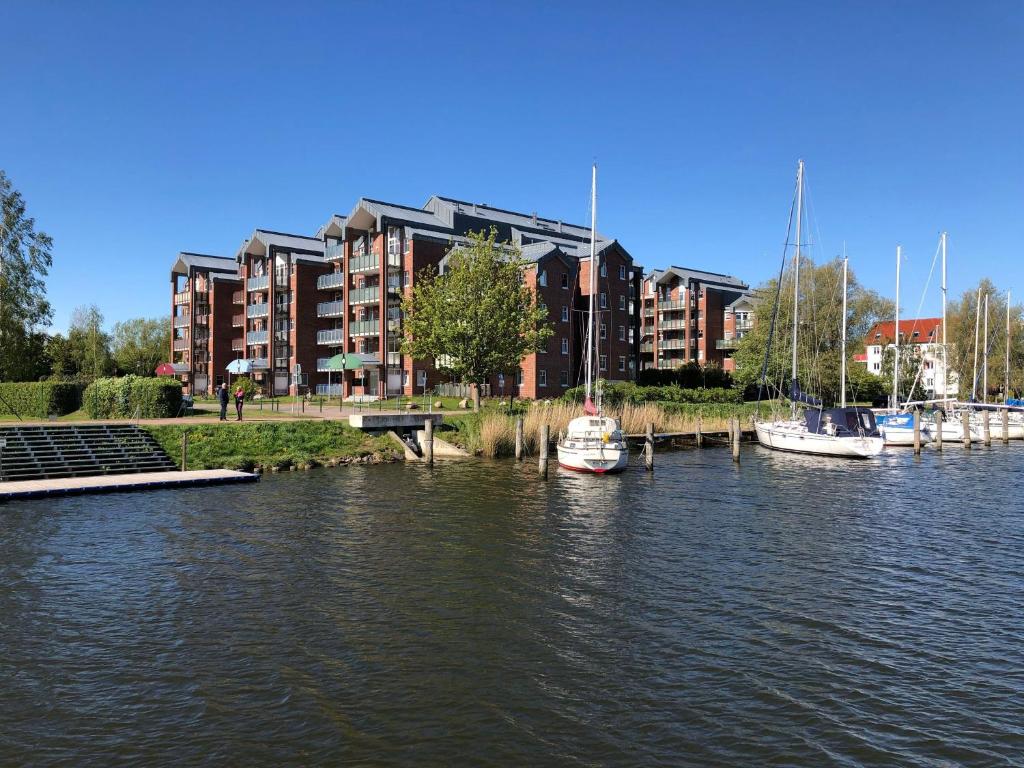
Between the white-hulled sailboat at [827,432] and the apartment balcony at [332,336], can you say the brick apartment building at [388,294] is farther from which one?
the white-hulled sailboat at [827,432]

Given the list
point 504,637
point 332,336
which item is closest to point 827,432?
point 504,637

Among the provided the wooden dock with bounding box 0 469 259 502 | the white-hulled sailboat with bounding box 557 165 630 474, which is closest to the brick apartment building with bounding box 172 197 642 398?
the white-hulled sailboat with bounding box 557 165 630 474

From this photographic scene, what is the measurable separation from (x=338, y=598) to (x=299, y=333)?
67137 millimetres

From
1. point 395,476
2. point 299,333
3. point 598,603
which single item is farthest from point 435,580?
point 299,333

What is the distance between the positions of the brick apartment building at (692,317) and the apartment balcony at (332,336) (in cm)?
4078

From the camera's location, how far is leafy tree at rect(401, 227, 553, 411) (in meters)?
51.5

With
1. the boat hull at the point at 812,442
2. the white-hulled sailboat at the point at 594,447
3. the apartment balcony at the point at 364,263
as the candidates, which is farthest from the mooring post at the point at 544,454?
the apartment balcony at the point at 364,263

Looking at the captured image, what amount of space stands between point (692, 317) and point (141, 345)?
7827 cm

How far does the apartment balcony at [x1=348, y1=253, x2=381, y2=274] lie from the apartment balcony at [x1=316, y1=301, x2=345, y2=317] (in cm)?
358

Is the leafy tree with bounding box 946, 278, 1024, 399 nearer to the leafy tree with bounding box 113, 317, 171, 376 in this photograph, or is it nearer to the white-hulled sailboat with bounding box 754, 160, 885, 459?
the white-hulled sailboat with bounding box 754, 160, 885, 459

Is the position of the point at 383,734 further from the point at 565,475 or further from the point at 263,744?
the point at 565,475

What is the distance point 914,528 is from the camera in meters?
22.6

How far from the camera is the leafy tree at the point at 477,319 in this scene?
5150cm

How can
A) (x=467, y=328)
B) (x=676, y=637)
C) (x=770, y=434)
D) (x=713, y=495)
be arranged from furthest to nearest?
1. (x=467, y=328)
2. (x=770, y=434)
3. (x=713, y=495)
4. (x=676, y=637)
